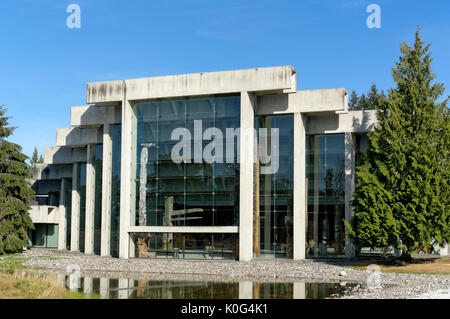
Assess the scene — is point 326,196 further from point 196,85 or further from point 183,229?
point 196,85

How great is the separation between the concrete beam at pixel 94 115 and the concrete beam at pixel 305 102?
36.3 feet

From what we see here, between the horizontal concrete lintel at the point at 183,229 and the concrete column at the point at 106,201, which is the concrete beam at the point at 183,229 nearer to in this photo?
the horizontal concrete lintel at the point at 183,229

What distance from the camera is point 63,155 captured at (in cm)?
5025

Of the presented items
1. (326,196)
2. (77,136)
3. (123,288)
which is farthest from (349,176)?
(77,136)

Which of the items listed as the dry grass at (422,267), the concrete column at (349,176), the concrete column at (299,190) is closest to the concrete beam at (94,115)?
the concrete column at (299,190)

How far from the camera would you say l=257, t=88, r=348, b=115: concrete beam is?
119 feet

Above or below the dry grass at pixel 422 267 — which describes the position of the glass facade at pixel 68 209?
above

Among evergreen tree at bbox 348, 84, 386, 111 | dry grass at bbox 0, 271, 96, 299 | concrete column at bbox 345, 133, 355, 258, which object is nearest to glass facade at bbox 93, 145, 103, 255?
concrete column at bbox 345, 133, 355, 258

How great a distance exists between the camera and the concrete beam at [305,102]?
1425 inches

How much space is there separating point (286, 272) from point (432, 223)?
8733mm
